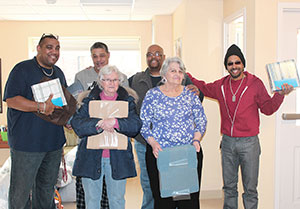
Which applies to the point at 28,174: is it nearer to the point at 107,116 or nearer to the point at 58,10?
the point at 107,116

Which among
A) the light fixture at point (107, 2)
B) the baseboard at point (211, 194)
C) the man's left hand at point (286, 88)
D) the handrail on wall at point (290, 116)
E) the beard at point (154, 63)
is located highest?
the light fixture at point (107, 2)

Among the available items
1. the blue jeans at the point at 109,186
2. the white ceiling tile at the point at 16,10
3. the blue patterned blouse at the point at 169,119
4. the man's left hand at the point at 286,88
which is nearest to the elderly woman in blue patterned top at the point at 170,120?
the blue patterned blouse at the point at 169,119

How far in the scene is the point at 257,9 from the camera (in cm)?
310

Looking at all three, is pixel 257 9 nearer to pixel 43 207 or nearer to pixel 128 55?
pixel 43 207

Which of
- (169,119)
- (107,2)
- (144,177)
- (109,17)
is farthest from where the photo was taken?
(109,17)

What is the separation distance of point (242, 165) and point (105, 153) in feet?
3.95

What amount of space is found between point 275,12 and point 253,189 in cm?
164

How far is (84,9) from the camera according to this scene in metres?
5.27

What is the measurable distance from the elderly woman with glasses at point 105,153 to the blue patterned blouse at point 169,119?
0.13m

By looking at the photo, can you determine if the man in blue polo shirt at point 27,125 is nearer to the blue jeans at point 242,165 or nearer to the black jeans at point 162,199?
→ the black jeans at point 162,199

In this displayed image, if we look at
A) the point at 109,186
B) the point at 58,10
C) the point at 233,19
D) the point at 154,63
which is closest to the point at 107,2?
the point at 58,10

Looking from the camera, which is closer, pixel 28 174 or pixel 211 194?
pixel 28 174

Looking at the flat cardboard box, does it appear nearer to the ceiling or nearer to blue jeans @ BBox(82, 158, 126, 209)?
blue jeans @ BBox(82, 158, 126, 209)

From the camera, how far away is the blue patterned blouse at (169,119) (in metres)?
2.40
